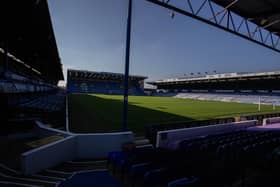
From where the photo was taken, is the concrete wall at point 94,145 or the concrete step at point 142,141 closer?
the concrete wall at point 94,145

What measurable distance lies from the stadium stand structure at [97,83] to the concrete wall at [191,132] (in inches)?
1950

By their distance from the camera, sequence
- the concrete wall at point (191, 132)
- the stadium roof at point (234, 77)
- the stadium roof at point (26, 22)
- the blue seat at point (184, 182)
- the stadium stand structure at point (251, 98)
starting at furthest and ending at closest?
the stadium roof at point (234, 77) → the stadium stand structure at point (251, 98) → the stadium roof at point (26, 22) → the concrete wall at point (191, 132) → the blue seat at point (184, 182)

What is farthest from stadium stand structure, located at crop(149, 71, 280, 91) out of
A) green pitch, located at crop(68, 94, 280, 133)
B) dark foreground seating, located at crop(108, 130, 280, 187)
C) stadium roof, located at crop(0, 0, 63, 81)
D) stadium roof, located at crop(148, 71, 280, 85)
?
stadium roof, located at crop(0, 0, 63, 81)

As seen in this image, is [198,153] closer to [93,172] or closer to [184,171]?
[184,171]

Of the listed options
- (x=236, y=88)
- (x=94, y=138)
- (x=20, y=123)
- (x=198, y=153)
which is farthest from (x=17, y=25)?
(x=236, y=88)

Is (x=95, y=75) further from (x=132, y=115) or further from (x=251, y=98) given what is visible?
(x=132, y=115)

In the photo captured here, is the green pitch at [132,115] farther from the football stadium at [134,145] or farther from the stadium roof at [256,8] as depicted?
the stadium roof at [256,8]

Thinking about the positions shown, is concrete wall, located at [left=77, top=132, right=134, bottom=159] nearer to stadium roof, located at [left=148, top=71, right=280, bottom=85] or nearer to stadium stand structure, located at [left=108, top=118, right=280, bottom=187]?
stadium stand structure, located at [left=108, top=118, right=280, bottom=187]

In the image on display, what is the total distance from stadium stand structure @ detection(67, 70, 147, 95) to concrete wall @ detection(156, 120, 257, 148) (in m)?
49.5

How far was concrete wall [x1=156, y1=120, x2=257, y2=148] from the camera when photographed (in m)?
Answer: 6.20

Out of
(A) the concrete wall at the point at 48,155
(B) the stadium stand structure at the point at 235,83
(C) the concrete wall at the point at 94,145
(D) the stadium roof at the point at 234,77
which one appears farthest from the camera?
(B) the stadium stand structure at the point at 235,83

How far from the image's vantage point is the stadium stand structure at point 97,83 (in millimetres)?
56719

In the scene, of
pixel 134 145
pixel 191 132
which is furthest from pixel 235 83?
pixel 134 145

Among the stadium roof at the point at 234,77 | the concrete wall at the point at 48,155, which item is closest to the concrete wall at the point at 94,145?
the concrete wall at the point at 48,155
